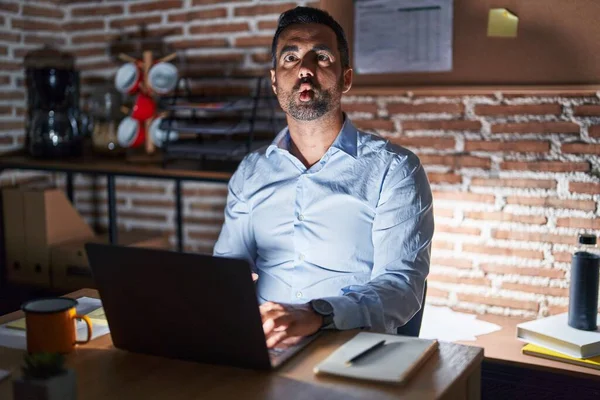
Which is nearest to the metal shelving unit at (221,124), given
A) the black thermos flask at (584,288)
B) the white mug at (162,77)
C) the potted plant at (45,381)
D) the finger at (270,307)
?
the white mug at (162,77)

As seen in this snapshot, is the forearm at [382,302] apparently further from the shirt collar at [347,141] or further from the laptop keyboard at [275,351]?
the shirt collar at [347,141]

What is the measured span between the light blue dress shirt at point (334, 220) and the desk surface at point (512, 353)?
52cm

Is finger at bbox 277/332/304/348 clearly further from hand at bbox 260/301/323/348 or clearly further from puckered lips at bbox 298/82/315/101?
puckered lips at bbox 298/82/315/101

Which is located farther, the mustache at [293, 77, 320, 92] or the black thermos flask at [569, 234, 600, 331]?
the black thermos flask at [569, 234, 600, 331]

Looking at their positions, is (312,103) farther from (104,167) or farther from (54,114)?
(54,114)

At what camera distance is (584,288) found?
82.1 inches

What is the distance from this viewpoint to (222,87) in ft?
10.0

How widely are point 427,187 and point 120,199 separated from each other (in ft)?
6.47

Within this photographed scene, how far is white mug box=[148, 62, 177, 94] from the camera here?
9.37ft

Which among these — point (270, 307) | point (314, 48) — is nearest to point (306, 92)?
point (314, 48)

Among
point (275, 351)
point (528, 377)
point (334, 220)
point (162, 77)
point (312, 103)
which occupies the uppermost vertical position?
point (162, 77)

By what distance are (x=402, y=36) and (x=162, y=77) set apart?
990mm

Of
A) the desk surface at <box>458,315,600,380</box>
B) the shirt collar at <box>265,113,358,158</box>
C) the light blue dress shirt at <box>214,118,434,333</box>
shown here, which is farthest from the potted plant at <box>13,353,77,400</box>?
the desk surface at <box>458,315,600,380</box>

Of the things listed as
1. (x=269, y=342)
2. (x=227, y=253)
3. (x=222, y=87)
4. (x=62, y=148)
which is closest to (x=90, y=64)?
(x=62, y=148)
